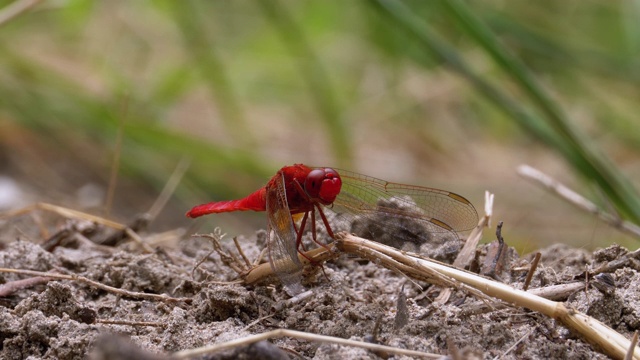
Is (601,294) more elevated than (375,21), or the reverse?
(375,21)

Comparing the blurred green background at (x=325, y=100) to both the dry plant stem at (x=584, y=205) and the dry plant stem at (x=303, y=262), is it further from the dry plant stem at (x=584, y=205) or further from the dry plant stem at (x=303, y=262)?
the dry plant stem at (x=303, y=262)

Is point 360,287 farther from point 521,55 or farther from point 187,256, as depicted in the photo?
point 521,55

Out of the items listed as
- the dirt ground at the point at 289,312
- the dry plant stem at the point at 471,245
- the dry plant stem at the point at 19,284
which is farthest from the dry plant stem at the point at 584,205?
the dry plant stem at the point at 19,284

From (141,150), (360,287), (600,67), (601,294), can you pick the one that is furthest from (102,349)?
(600,67)

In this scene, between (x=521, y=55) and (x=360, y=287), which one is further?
(x=521, y=55)

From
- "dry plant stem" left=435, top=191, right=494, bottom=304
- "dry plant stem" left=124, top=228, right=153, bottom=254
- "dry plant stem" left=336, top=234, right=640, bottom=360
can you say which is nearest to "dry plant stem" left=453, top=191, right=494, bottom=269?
"dry plant stem" left=435, top=191, right=494, bottom=304

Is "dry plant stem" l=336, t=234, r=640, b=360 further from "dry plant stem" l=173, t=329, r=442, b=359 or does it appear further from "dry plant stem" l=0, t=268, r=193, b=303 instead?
"dry plant stem" l=0, t=268, r=193, b=303

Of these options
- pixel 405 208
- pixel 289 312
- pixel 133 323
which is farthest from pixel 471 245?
pixel 133 323
